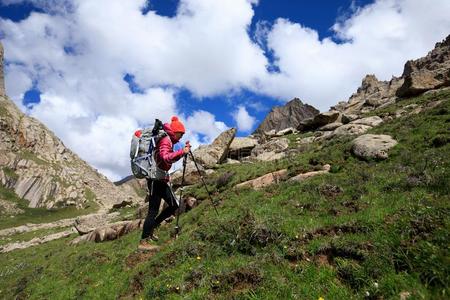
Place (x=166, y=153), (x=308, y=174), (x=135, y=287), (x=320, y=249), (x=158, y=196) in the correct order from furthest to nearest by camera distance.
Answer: (x=308, y=174)
(x=158, y=196)
(x=166, y=153)
(x=135, y=287)
(x=320, y=249)

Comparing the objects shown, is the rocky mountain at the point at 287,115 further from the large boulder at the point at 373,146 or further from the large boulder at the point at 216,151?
the large boulder at the point at 373,146

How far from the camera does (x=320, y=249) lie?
775 centimetres

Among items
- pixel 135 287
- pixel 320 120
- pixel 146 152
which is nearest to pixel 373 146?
pixel 146 152

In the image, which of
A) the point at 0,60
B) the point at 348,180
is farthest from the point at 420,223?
the point at 0,60

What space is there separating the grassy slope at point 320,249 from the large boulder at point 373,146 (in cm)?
76

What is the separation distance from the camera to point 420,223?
679cm

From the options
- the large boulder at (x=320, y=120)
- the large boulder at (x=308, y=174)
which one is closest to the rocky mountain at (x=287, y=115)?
the large boulder at (x=320, y=120)

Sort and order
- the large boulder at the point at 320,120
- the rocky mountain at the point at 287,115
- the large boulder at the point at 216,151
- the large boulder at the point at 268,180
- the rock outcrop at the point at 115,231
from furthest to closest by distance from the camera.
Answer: the rocky mountain at the point at 287,115 < the large boulder at the point at 320,120 < the large boulder at the point at 216,151 < the rock outcrop at the point at 115,231 < the large boulder at the point at 268,180

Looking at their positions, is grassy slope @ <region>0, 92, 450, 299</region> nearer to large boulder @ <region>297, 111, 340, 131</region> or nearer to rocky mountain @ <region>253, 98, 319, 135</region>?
large boulder @ <region>297, 111, 340, 131</region>

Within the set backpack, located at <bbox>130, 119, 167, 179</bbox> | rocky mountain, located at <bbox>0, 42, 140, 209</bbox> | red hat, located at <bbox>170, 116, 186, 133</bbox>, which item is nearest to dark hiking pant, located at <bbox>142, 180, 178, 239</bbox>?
backpack, located at <bbox>130, 119, 167, 179</bbox>

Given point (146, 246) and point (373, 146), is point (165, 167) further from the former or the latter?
point (373, 146)

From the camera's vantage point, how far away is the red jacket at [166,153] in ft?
37.9

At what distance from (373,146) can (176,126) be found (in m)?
11.4

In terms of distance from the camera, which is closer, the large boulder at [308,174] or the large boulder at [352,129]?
the large boulder at [308,174]
